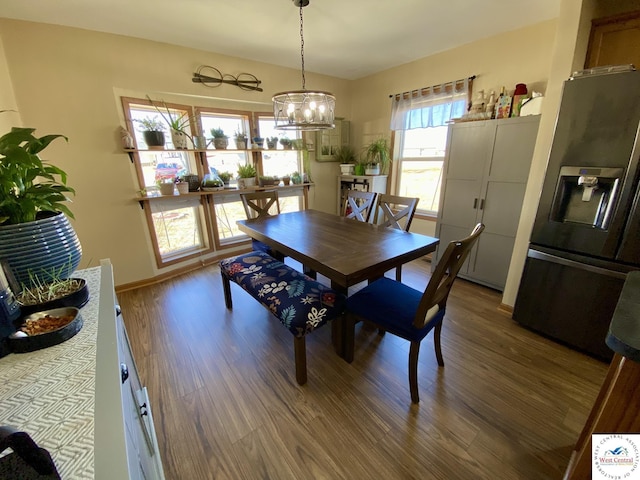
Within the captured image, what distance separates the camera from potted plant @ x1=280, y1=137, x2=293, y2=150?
3.61 metres

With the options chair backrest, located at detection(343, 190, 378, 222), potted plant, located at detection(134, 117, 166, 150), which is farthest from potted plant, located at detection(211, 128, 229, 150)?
chair backrest, located at detection(343, 190, 378, 222)

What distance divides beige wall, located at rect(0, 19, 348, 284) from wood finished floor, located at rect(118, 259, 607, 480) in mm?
981

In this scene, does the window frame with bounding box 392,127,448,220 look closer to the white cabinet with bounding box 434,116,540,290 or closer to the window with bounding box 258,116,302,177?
the white cabinet with bounding box 434,116,540,290

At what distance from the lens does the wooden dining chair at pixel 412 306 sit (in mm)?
1235

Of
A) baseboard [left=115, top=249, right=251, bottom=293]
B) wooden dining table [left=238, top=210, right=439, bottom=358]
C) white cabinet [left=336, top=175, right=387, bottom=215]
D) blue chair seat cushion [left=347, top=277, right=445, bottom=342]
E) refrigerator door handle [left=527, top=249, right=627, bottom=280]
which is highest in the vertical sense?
white cabinet [left=336, top=175, right=387, bottom=215]

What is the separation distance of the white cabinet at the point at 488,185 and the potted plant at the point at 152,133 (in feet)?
9.63

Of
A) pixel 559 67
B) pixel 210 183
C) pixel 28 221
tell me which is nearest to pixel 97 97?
pixel 210 183

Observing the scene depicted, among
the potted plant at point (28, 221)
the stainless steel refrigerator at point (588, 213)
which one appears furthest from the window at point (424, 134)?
the potted plant at point (28, 221)

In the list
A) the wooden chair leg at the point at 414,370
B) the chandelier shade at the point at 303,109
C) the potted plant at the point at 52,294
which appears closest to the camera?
the potted plant at the point at 52,294

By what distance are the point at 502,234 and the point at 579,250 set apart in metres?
0.82

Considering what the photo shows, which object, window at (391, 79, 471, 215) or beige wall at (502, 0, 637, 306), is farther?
window at (391, 79, 471, 215)

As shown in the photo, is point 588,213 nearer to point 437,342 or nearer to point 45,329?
point 437,342

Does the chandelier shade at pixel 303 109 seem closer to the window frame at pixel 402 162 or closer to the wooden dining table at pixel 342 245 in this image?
the wooden dining table at pixel 342 245

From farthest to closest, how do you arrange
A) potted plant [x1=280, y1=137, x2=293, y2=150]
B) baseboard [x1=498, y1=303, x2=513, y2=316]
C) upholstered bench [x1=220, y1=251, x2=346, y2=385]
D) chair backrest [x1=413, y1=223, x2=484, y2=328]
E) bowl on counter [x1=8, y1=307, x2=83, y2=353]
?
potted plant [x1=280, y1=137, x2=293, y2=150]
baseboard [x1=498, y1=303, x2=513, y2=316]
upholstered bench [x1=220, y1=251, x2=346, y2=385]
chair backrest [x1=413, y1=223, x2=484, y2=328]
bowl on counter [x1=8, y1=307, x2=83, y2=353]
